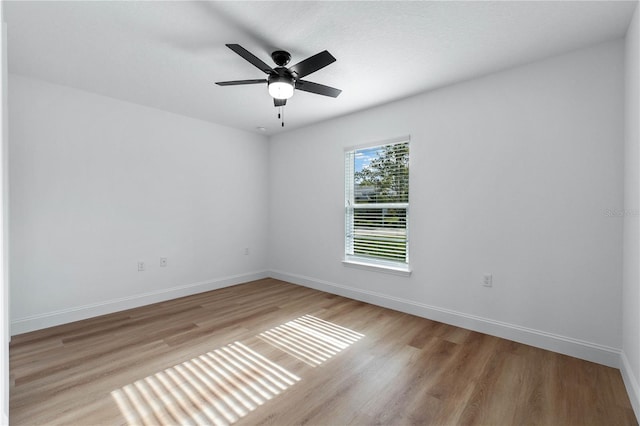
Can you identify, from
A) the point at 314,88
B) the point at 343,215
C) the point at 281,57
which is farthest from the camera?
the point at 343,215

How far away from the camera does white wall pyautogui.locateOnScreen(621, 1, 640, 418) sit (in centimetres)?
185

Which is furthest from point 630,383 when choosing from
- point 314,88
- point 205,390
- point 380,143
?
point 314,88

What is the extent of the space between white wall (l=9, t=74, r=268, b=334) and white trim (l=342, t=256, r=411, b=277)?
6.51ft

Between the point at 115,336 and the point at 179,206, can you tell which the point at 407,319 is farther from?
the point at 179,206

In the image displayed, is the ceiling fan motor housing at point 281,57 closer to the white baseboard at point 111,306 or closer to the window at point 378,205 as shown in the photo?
the window at point 378,205

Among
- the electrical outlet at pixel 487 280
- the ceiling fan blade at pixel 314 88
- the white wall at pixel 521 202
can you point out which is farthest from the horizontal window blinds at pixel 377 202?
the ceiling fan blade at pixel 314 88

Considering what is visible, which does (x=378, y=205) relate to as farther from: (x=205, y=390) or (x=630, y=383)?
(x=205, y=390)

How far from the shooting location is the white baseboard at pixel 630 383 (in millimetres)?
1762

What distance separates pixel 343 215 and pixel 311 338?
74.8 inches

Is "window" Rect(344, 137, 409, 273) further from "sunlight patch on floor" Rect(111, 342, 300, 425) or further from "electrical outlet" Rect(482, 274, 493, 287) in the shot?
"sunlight patch on floor" Rect(111, 342, 300, 425)

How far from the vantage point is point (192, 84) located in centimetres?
313

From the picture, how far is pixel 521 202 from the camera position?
106 inches

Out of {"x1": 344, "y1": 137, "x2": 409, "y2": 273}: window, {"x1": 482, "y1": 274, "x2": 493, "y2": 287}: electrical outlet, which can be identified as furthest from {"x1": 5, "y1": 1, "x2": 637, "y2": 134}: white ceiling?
{"x1": 482, "y1": 274, "x2": 493, "y2": 287}: electrical outlet

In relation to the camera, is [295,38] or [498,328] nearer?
[295,38]
